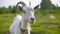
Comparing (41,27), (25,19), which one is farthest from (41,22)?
(25,19)

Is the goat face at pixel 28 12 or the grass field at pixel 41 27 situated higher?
the goat face at pixel 28 12

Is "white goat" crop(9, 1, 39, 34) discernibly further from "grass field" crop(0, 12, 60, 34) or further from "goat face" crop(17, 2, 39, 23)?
"grass field" crop(0, 12, 60, 34)

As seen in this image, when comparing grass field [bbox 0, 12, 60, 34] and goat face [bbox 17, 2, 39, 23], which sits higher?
goat face [bbox 17, 2, 39, 23]

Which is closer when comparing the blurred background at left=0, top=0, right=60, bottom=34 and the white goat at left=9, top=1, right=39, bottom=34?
the white goat at left=9, top=1, right=39, bottom=34

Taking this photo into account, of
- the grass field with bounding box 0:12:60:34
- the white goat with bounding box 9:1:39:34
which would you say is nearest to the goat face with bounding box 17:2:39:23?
the white goat with bounding box 9:1:39:34

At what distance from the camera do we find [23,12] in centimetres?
659

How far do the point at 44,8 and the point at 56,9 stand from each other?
7.66 meters

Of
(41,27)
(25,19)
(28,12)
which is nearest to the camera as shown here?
(28,12)

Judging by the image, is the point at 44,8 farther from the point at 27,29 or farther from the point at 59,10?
the point at 27,29

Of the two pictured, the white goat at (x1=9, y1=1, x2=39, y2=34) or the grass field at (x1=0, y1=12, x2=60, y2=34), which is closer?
the white goat at (x1=9, y1=1, x2=39, y2=34)

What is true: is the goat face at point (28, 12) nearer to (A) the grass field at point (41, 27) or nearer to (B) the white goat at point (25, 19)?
(B) the white goat at point (25, 19)

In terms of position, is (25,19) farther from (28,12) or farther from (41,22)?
(41,22)

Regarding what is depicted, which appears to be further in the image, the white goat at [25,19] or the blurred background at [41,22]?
the blurred background at [41,22]

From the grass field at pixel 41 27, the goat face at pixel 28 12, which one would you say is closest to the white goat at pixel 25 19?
the goat face at pixel 28 12
